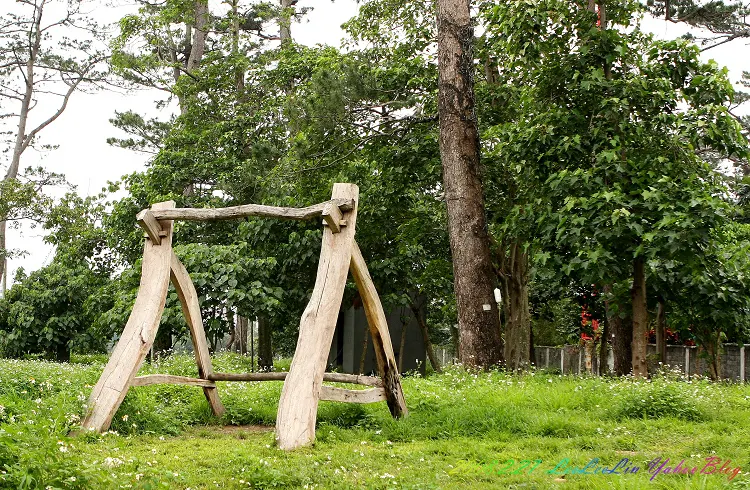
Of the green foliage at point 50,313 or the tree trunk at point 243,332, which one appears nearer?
the green foliage at point 50,313

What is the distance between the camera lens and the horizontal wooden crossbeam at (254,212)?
23.9ft

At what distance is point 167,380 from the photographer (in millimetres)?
7961

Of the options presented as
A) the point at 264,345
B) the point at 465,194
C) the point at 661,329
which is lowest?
the point at 264,345

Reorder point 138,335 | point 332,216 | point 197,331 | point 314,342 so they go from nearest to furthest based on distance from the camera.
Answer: point 314,342 → point 332,216 → point 138,335 → point 197,331

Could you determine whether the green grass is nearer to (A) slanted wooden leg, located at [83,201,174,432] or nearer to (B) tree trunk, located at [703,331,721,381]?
(A) slanted wooden leg, located at [83,201,174,432]

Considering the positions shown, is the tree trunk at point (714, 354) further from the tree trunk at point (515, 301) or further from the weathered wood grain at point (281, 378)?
the weathered wood grain at point (281, 378)

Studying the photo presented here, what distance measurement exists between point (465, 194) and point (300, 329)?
233 inches

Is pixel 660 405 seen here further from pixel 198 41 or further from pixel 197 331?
pixel 198 41

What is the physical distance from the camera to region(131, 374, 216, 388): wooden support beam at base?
754 centimetres

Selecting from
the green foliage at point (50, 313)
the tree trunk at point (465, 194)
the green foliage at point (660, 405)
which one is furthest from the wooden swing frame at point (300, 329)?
the green foliage at point (50, 313)

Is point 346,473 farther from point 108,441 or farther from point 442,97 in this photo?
point 442,97

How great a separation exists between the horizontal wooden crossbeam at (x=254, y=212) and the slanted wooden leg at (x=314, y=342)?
173 millimetres

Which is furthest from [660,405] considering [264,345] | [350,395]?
[264,345]

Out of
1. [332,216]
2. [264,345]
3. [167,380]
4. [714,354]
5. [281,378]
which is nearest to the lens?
[332,216]
